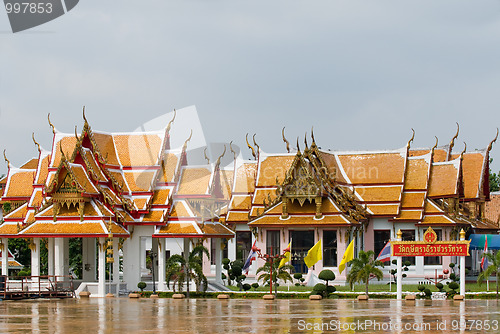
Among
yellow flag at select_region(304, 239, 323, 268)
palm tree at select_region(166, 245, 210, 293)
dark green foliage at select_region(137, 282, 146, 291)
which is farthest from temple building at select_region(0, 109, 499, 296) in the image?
yellow flag at select_region(304, 239, 323, 268)

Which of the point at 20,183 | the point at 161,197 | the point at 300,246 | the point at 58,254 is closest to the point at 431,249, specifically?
the point at 300,246

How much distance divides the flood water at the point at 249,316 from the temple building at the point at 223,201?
6.70 metres

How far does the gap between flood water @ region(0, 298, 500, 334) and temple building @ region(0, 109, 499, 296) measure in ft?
22.0

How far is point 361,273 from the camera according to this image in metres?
40.3

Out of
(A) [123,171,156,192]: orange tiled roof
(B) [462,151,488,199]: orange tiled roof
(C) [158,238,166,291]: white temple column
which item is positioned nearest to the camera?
(C) [158,238,166,291]: white temple column

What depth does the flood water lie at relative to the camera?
24188 millimetres

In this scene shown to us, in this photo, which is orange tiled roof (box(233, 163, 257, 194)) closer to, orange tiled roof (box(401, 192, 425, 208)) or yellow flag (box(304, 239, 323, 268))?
orange tiled roof (box(401, 192, 425, 208))

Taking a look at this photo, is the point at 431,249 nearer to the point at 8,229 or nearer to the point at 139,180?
the point at 139,180

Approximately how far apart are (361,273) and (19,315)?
16.3 meters

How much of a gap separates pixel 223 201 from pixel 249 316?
1108 inches

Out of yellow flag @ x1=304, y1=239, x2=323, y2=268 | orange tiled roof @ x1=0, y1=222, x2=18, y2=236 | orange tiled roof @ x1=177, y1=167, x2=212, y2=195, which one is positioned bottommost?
yellow flag @ x1=304, y1=239, x2=323, y2=268

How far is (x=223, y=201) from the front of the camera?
57.0 meters

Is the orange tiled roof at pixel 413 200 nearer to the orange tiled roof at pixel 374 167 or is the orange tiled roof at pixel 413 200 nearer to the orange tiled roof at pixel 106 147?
the orange tiled roof at pixel 374 167

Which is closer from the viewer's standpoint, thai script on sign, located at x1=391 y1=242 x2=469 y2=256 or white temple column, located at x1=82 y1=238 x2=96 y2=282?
thai script on sign, located at x1=391 y1=242 x2=469 y2=256
